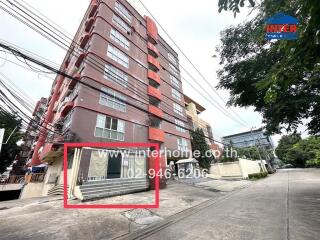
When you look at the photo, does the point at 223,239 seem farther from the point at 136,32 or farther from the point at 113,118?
the point at 136,32

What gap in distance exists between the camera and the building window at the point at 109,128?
637 inches

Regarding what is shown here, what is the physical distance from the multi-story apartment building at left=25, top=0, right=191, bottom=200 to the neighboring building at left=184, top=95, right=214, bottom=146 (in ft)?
27.9

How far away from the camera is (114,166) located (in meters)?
12.4

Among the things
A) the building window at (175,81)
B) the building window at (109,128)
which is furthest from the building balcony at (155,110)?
the building window at (175,81)

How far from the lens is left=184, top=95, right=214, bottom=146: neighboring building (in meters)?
38.1

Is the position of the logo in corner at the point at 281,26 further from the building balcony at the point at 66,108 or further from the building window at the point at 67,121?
the building balcony at the point at 66,108

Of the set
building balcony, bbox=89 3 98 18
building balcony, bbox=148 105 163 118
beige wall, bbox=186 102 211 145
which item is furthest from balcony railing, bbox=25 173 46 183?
beige wall, bbox=186 102 211 145

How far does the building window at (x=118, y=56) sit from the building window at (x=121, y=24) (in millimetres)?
3780

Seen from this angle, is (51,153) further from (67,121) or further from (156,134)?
(156,134)

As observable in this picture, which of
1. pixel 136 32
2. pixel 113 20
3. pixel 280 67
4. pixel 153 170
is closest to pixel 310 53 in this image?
pixel 280 67

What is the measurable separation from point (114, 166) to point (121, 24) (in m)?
17.8

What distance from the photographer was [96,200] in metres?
9.70

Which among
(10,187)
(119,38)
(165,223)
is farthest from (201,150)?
(165,223)

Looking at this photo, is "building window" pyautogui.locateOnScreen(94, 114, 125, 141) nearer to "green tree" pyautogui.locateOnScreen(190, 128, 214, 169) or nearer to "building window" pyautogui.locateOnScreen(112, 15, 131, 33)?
"building window" pyautogui.locateOnScreen(112, 15, 131, 33)
